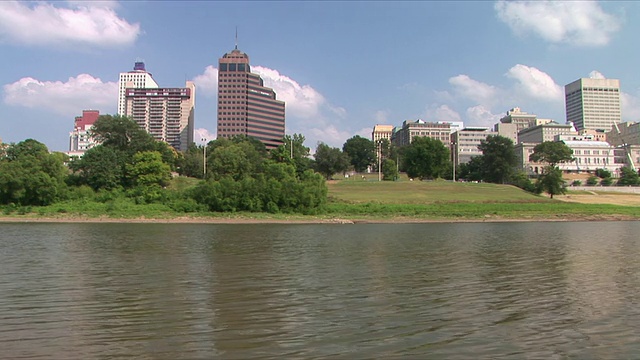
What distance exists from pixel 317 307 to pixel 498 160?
134476 mm

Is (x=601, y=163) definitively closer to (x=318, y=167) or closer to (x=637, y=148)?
(x=637, y=148)

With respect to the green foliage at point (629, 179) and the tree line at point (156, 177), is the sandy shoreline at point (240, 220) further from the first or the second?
the green foliage at point (629, 179)

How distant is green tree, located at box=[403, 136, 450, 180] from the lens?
443 feet

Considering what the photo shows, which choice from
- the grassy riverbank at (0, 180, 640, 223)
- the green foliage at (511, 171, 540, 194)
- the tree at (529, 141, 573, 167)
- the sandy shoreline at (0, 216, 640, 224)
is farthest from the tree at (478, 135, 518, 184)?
the sandy shoreline at (0, 216, 640, 224)

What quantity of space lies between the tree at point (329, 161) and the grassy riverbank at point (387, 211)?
44.2m

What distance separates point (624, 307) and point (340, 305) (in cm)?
767

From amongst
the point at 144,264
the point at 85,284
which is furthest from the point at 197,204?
the point at 85,284

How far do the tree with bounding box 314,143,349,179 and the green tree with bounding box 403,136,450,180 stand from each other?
67.4 feet

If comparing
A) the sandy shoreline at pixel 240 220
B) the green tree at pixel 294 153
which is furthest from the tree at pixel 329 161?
the sandy shoreline at pixel 240 220

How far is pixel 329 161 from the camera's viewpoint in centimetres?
13875

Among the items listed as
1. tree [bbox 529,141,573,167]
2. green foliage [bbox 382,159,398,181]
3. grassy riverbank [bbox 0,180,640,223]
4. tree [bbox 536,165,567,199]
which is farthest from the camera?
tree [bbox 529,141,573,167]

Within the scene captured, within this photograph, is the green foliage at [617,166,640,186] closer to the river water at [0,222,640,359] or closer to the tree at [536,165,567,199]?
the tree at [536,165,567,199]

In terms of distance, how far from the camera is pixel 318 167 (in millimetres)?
140875

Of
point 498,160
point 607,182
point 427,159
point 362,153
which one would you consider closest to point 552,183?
point 498,160
